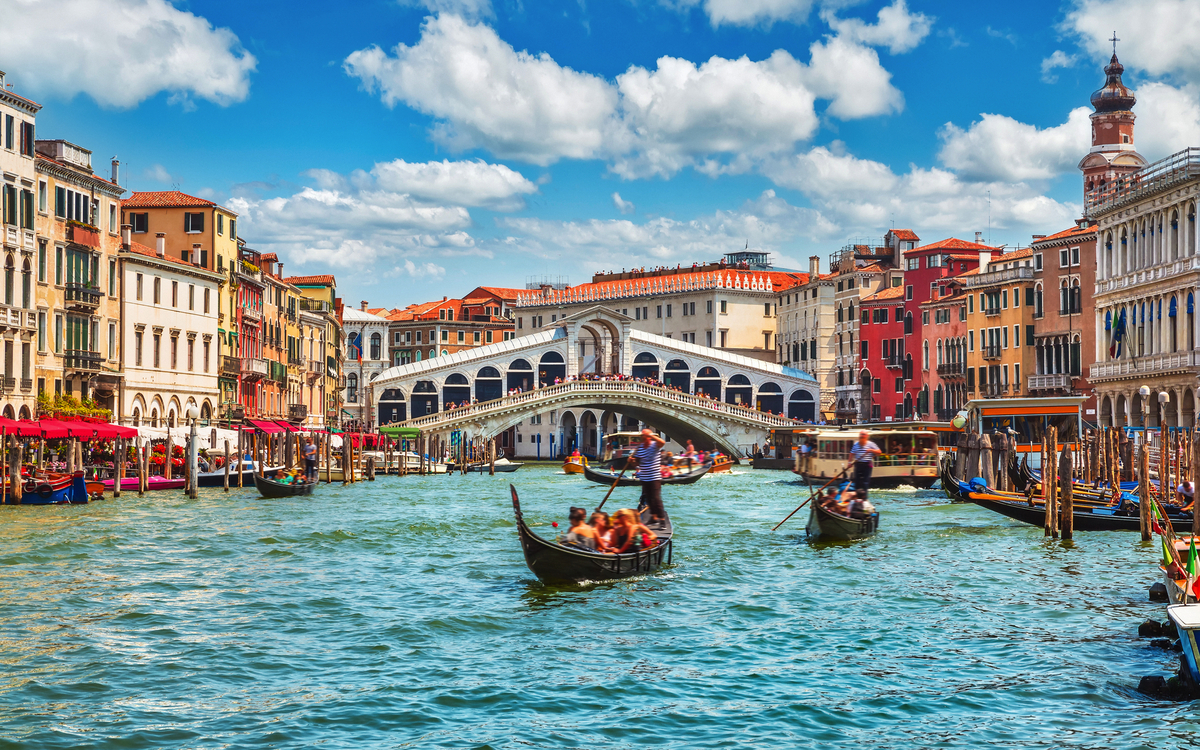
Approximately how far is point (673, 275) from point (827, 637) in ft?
188

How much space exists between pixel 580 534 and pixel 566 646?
119 inches

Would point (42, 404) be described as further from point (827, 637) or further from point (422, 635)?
point (827, 637)

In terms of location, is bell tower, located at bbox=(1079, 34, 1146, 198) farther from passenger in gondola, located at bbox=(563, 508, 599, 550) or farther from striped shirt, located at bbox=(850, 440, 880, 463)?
passenger in gondola, located at bbox=(563, 508, 599, 550)

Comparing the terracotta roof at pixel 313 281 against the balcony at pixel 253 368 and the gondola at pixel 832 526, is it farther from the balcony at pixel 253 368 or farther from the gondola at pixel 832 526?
the gondola at pixel 832 526

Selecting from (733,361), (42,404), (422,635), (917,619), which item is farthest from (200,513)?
(733,361)

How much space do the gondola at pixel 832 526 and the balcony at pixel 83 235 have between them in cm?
1954

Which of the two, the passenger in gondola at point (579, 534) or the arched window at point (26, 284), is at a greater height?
the arched window at point (26, 284)

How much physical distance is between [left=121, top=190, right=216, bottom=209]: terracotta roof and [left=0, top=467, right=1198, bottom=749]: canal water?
70.3 feet

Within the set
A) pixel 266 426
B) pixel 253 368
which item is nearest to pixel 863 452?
pixel 266 426

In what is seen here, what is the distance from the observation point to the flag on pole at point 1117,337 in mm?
37031

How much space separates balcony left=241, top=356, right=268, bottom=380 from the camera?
42.4 metres

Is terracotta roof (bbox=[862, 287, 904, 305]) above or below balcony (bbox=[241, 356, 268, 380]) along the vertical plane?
above

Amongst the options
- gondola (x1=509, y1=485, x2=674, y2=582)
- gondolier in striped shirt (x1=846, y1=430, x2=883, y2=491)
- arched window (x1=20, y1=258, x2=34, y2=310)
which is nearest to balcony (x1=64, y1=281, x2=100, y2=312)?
arched window (x1=20, y1=258, x2=34, y2=310)

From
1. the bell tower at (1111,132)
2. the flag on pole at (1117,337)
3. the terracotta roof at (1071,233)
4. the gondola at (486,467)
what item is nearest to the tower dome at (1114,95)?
the bell tower at (1111,132)
